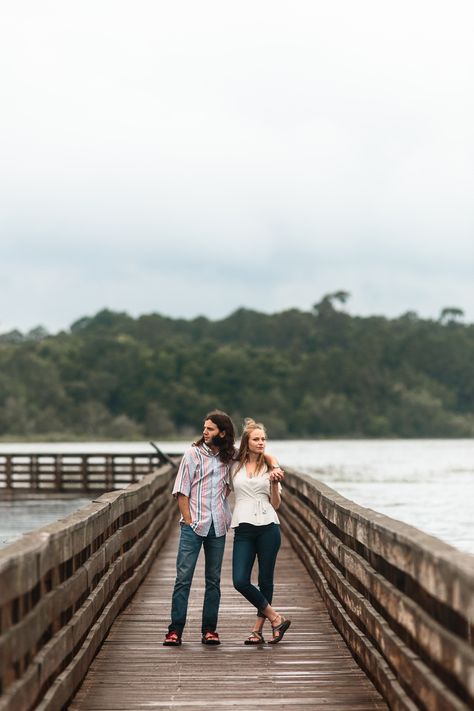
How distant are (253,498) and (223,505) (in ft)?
0.81

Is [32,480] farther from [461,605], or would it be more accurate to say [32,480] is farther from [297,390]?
[297,390]

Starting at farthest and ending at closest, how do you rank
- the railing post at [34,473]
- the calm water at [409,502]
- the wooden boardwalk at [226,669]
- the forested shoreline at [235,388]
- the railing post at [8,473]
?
1. the forested shoreline at [235,388]
2. the railing post at [34,473]
3. the railing post at [8,473]
4. the calm water at [409,502]
5. the wooden boardwalk at [226,669]

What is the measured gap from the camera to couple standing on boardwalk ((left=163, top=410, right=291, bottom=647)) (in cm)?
900

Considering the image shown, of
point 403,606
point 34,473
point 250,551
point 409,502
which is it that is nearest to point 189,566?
point 250,551

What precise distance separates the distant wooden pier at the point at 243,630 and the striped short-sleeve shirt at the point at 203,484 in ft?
2.20

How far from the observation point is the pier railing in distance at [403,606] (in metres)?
5.22

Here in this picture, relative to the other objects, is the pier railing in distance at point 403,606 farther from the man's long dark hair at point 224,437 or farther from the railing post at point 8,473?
the railing post at point 8,473

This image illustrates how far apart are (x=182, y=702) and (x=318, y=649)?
2.02 metres

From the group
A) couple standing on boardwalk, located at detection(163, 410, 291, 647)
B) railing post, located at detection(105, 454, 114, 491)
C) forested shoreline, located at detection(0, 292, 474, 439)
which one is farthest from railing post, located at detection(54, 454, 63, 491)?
forested shoreline, located at detection(0, 292, 474, 439)

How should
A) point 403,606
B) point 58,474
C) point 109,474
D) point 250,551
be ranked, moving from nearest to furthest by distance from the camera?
point 403,606 < point 250,551 < point 109,474 < point 58,474

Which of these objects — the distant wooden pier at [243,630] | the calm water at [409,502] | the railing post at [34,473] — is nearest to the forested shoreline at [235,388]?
the calm water at [409,502]

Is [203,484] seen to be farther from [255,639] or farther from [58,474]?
[58,474]

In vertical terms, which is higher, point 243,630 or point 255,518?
point 255,518

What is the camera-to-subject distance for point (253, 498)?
908cm
